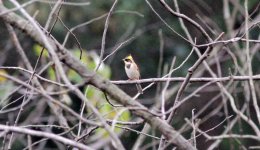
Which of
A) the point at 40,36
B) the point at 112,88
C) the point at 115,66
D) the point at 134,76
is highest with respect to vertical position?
the point at 40,36

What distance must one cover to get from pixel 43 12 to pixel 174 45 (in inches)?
96.5

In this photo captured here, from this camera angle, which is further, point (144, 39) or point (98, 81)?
point (144, 39)

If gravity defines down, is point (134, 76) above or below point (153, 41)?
above

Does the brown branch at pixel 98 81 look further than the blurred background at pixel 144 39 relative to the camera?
Answer: No

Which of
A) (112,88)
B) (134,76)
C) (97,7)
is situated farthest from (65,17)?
(112,88)

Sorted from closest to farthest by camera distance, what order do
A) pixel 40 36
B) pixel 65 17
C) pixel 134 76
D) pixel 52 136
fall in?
pixel 52 136 → pixel 40 36 → pixel 134 76 → pixel 65 17

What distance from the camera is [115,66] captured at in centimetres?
1186

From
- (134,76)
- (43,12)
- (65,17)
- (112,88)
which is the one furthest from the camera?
(65,17)

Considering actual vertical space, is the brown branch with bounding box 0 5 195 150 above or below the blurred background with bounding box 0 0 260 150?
above

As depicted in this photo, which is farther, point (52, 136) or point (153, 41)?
point (153, 41)

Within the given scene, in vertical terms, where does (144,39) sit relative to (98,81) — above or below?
below

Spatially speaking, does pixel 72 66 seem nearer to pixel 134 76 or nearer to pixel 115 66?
pixel 134 76

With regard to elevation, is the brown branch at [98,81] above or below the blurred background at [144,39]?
above

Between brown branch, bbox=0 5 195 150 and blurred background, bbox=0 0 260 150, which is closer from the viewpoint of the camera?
brown branch, bbox=0 5 195 150
